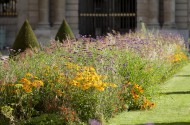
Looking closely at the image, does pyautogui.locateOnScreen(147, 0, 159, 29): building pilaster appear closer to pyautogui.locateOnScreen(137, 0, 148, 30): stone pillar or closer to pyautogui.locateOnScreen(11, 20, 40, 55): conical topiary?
pyautogui.locateOnScreen(137, 0, 148, 30): stone pillar

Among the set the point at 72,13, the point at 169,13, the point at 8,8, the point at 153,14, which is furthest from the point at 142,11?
the point at 8,8

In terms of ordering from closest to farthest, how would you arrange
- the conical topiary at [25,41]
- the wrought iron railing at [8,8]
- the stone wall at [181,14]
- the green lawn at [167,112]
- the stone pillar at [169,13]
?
1. the green lawn at [167,112]
2. the conical topiary at [25,41]
3. the stone pillar at [169,13]
4. the stone wall at [181,14]
5. the wrought iron railing at [8,8]

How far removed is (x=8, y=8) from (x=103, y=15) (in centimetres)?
565

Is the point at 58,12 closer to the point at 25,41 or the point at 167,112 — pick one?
the point at 25,41

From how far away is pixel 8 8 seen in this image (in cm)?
3622

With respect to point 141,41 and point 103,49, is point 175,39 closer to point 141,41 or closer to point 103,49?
point 141,41

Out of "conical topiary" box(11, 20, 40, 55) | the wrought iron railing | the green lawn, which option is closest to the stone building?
the wrought iron railing

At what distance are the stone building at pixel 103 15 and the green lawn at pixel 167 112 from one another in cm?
1531

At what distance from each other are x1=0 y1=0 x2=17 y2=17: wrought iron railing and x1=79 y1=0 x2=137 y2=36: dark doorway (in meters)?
4.13

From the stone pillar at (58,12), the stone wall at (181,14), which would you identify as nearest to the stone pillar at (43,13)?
the stone pillar at (58,12)

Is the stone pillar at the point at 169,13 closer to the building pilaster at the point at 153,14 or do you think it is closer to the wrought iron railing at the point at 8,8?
the building pilaster at the point at 153,14

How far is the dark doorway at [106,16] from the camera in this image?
33.7 meters

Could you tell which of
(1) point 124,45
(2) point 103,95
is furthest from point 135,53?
(2) point 103,95

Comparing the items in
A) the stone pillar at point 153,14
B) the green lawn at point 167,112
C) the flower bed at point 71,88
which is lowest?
the green lawn at point 167,112
